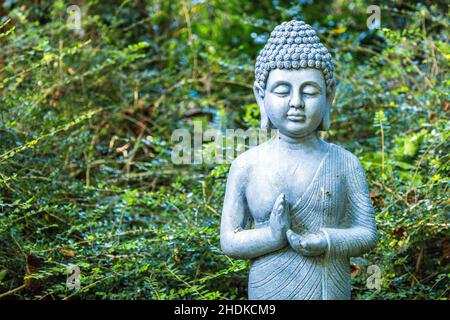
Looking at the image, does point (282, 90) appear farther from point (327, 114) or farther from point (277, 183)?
point (277, 183)

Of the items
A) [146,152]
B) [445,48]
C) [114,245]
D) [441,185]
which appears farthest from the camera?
[146,152]

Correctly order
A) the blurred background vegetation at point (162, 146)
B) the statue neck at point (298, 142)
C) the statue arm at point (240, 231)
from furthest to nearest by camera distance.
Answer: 1. the blurred background vegetation at point (162, 146)
2. the statue neck at point (298, 142)
3. the statue arm at point (240, 231)

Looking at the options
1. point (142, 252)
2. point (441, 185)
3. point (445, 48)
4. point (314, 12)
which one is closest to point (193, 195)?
point (142, 252)

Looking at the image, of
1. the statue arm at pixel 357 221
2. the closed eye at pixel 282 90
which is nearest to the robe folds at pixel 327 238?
the statue arm at pixel 357 221

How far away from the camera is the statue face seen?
13.0ft

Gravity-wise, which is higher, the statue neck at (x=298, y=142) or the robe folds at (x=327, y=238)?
the statue neck at (x=298, y=142)

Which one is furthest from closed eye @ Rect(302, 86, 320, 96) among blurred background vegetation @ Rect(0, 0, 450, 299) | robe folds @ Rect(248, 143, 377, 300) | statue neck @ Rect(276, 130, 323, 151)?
blurred background vegetation @ Rect(0, 0, 450, 299)

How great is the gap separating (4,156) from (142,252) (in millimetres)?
1105

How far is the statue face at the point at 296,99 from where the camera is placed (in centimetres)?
395

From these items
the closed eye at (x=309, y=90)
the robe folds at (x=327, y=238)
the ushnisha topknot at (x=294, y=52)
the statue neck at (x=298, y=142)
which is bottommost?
the robe folds at (x=327, y=238)

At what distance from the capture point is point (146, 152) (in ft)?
22.8

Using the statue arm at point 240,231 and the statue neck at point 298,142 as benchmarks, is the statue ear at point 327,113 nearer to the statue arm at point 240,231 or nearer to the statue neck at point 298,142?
the statue neck at point 298,142

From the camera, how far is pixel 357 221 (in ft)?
13.3

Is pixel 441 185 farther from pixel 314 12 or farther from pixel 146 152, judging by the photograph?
pixel 314 12
